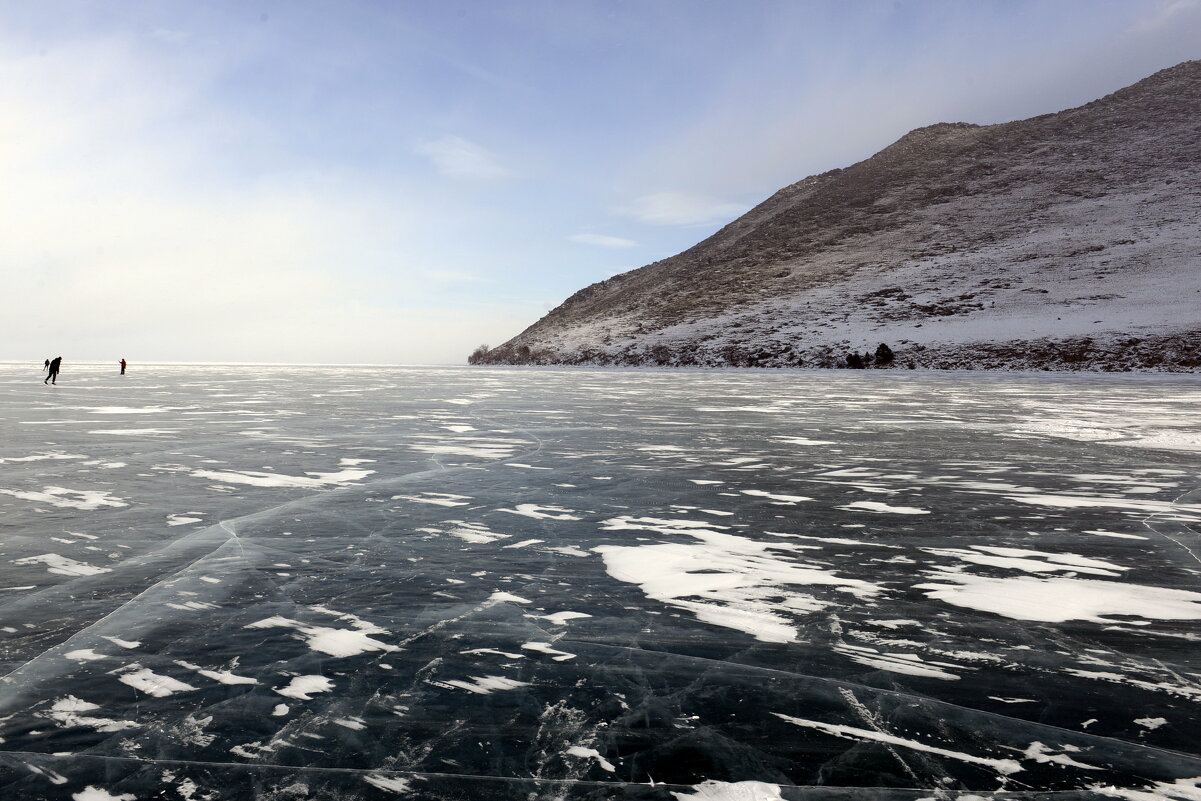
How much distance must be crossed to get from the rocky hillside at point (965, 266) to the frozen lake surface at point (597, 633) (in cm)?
4750

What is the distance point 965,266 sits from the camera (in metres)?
72.2

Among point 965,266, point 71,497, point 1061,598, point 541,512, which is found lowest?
point 1061,598

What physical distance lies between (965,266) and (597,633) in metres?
77.9

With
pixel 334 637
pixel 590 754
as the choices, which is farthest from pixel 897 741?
pixel 334 637

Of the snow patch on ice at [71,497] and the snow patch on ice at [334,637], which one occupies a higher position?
the snow patch on ice at [71,497]

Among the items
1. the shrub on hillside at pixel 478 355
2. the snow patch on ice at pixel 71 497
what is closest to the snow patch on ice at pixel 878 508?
the snow patch on ice at pixel 71 497

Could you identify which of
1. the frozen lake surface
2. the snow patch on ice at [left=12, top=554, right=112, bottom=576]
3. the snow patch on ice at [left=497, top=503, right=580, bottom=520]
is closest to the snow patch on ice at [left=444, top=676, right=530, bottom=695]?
the frozen lake surface

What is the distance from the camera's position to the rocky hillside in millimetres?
53000

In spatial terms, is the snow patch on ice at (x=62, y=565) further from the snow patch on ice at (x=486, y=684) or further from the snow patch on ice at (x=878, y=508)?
the snow patch on ice at (x=878, y=508)

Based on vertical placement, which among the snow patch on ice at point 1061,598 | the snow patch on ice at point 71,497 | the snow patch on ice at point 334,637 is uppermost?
the snow patch on ice at point 71,497

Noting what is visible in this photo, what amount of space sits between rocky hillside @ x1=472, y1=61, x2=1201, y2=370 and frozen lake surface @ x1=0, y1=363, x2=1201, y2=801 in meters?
47.5

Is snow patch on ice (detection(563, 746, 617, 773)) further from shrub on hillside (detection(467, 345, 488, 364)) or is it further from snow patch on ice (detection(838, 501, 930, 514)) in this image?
shrub on hillside (detection(467, 345, 488, 364))

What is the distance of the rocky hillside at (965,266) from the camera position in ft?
174

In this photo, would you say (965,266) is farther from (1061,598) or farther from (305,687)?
(305,687)
